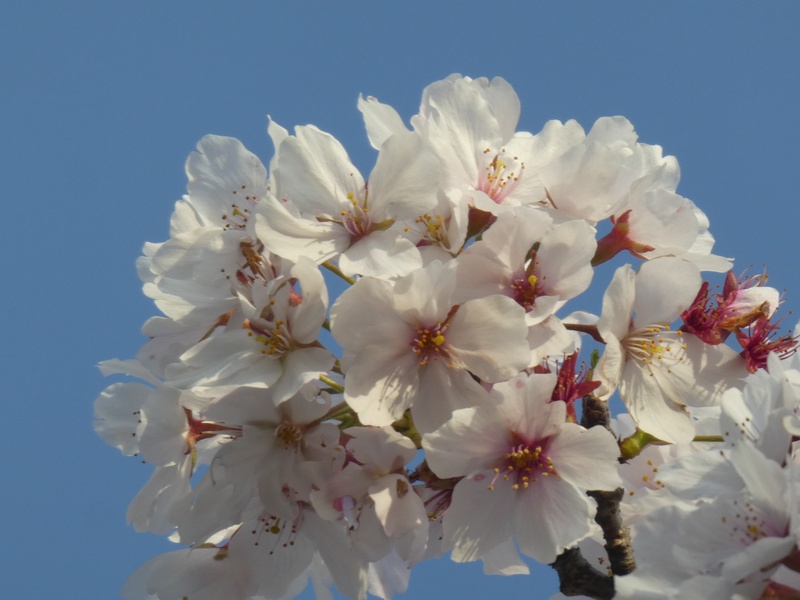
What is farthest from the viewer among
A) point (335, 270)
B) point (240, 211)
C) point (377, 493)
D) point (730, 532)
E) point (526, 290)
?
point (240, 211)

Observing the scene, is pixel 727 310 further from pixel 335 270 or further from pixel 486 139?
pixel 335 270

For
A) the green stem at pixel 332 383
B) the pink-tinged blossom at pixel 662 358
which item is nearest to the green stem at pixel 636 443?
the pink-tinged blossom at pixel 662 358

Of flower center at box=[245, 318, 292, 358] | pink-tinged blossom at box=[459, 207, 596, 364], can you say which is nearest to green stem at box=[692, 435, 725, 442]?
pink-tinged blossom at box=[459, 207, 596, 364]

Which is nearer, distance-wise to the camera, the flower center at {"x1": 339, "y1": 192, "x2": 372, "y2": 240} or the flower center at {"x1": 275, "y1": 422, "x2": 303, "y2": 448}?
the flower center at {"x1": 275, "y1": 422, "x2": 303, "y2": 448}

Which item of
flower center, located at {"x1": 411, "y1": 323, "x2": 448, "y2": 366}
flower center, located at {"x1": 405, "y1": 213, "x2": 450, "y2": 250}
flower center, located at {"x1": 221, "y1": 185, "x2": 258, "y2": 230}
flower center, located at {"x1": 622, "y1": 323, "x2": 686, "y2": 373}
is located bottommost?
flower center, located at {"x1": 622, "y1": 323, "x2": 686, "y2": 373}

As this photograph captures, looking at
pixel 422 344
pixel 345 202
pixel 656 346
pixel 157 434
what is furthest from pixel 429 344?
pixel 157 434

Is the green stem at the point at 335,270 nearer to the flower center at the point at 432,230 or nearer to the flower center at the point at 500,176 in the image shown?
the flower center at the point at 432,230

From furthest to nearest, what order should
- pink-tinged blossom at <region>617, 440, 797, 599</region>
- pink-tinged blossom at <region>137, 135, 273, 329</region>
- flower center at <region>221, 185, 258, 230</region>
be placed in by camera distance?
flower center at <region>221, 185, 258, 230</region> → pink-tinged blossom at <region>137, 135, 273, 329</region> → pink-tinged blossom at <region>617, 440, 797, 599</region>

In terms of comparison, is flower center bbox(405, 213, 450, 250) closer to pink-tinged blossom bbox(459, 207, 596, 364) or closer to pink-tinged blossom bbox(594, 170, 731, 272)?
pink-tinged blossom bbox(459, 207, 596, 364)

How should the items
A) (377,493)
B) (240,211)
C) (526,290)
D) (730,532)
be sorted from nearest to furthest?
(730,532) → (377,493) → (526,290) → (240,211)
